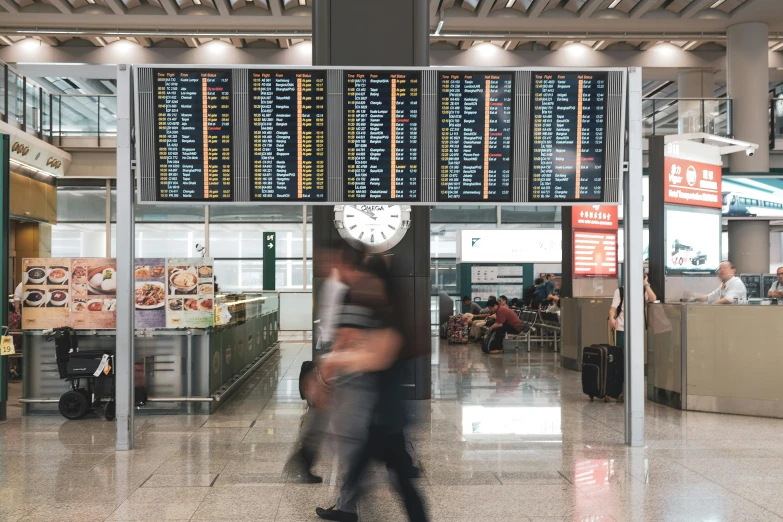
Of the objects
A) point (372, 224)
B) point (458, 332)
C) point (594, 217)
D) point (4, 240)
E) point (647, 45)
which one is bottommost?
point (458, 332)

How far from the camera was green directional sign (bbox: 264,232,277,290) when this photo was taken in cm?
2359

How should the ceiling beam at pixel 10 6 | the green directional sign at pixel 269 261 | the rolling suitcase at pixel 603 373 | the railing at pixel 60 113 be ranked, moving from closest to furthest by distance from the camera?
the rolling suitcase at pixel 603 373 → the ceiling beam at pixel 10 6 → the railing at pixel 60 113 → the green directional sign at pixel 269 261

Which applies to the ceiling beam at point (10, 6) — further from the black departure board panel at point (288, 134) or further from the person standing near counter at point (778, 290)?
the person standing near counter at point (778, 290)

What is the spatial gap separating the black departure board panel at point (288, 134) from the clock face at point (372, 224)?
2.50 metres

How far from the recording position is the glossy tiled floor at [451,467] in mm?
5074

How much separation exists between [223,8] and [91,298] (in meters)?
9.92

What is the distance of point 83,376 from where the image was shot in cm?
844

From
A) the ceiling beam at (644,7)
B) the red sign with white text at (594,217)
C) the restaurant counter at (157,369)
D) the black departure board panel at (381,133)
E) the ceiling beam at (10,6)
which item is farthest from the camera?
the ceiling beam at (644,7)

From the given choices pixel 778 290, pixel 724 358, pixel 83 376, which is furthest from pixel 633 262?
pixel 778 290

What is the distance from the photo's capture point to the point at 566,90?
714 cm

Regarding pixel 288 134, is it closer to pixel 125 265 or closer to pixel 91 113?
pixel 125 265

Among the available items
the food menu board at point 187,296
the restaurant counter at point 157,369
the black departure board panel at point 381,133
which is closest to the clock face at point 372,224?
the food menu board at point 187,296

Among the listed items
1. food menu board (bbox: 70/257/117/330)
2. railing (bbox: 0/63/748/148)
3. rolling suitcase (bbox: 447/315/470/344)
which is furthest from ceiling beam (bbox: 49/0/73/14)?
rolling suitcase (bbox: 447/315/470/344)

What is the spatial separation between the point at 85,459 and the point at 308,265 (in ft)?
57.9
